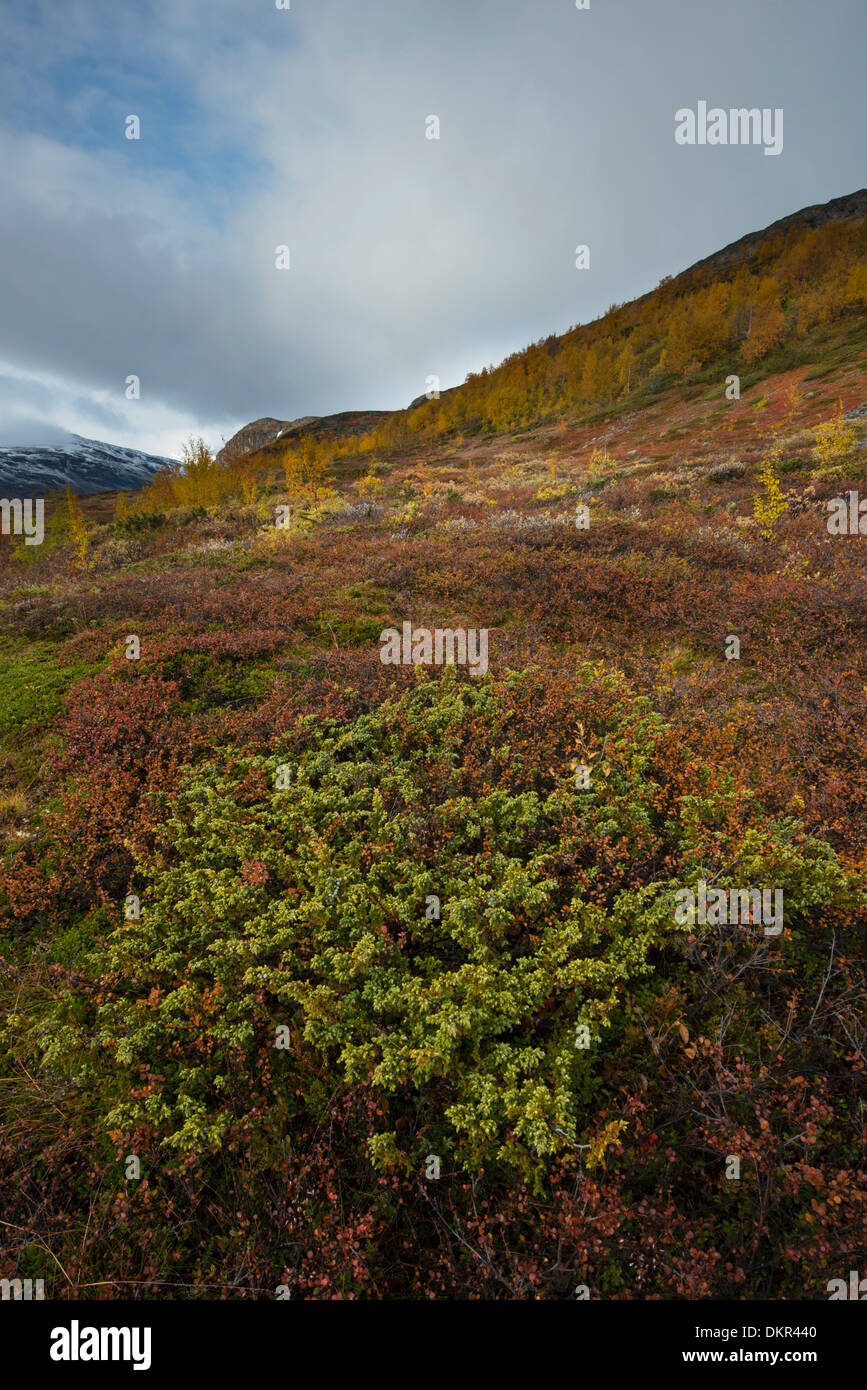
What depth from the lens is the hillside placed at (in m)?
3.01

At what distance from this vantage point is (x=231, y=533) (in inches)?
1102

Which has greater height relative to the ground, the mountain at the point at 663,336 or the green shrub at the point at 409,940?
the mountain at the point at 663,336

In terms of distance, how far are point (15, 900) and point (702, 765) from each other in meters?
7.30

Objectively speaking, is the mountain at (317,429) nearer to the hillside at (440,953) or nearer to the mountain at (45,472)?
the mountain at (45,472)

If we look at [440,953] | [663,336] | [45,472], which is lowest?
[440,953]

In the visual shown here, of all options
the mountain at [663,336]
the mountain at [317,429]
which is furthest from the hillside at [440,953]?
the mountain at [317,429]

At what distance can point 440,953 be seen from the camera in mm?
4465

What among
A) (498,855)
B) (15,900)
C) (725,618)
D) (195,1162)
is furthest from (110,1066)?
(725,618)

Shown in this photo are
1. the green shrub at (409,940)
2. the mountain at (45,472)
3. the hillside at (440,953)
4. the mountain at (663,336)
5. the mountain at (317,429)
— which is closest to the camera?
the hillside at (440,953)

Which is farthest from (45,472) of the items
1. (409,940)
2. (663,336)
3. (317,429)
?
(409,940)

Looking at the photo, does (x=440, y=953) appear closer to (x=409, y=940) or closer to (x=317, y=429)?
(x=409, y=940)

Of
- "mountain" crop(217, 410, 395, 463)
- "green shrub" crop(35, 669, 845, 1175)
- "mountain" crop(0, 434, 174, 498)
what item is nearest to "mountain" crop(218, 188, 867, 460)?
"mountain" crop(217, 410, 395, 463)

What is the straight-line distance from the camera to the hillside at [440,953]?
301 centimetres

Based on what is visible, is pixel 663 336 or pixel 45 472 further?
pixel 45 472
